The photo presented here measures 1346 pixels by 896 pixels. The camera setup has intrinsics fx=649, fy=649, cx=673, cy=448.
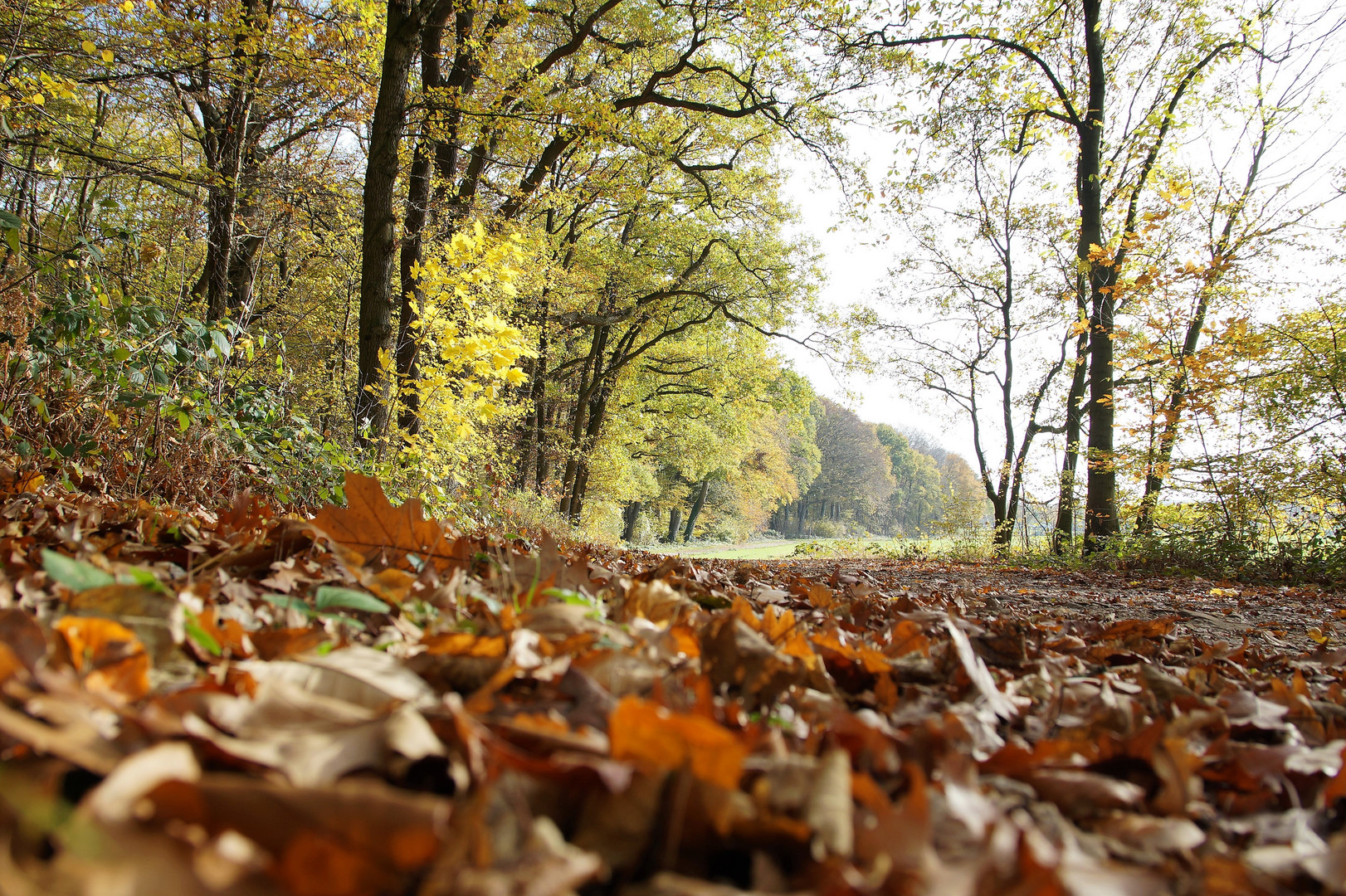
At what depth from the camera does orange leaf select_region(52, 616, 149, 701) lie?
0.70 m

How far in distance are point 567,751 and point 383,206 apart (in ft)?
20.1

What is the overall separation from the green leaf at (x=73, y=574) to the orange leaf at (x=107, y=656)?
7 cm

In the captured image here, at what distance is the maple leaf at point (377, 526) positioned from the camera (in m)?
1.55

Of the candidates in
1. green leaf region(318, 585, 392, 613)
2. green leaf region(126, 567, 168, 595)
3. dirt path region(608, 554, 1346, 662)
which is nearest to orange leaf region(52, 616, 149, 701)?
green leaf region(126, 567, 168, 595)

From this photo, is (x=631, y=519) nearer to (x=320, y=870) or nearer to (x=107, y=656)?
(x=107, y=656)

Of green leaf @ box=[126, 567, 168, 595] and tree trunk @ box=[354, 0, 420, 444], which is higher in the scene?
tree trunk @ box=[354, 0, 420, 444]

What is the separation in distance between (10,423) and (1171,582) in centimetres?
874

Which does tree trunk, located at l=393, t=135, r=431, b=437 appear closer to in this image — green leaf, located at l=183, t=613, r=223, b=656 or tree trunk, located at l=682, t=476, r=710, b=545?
green leaf, located at l=183, t=613, r=223, b=656

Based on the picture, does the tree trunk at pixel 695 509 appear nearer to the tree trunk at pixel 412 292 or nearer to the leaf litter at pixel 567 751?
the tree trunk at pixel 412 292

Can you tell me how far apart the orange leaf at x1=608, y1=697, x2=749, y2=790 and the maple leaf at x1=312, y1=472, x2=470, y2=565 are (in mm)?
1075

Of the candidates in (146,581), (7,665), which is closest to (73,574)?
(146,581)

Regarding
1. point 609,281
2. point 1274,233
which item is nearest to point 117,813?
point 1274,233

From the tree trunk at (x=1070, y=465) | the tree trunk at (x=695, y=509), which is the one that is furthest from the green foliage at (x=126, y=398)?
the tree trunk at (x=695, y=509)

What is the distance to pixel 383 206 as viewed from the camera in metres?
5.72
